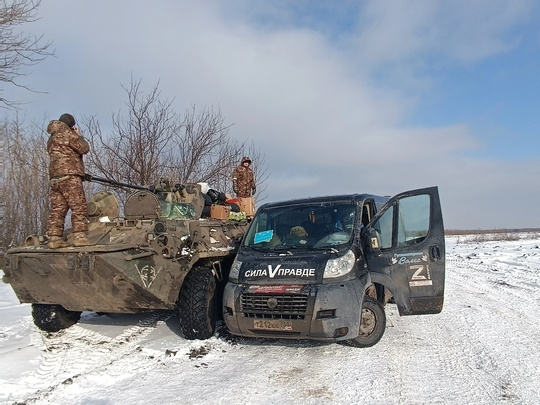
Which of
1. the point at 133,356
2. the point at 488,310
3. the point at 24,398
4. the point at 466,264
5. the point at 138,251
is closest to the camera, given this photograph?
the point at 24,398

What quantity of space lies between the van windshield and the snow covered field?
1.15 metres

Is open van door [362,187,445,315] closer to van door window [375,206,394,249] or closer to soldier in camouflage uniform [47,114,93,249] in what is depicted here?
van door window [375,206,394,249]

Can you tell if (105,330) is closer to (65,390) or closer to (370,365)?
(65,390)

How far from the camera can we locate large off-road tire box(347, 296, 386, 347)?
5363 mm

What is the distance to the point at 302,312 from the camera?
16.1ft

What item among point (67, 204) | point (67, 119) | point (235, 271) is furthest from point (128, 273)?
point (67, 119)

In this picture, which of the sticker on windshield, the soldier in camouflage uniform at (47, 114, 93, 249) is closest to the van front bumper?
the sticker on windshield

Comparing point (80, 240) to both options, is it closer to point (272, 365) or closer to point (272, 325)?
point (272, 325)

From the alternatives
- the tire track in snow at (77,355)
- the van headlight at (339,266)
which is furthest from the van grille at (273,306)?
the tire track in snow at (77,355)

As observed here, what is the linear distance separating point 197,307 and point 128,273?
34.6 inches

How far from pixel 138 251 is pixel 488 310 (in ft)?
16.9

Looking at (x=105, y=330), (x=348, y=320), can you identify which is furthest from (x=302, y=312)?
Result: (x=105, y=330)

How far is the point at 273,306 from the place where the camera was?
197 inches

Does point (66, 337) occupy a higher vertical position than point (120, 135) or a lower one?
lower
